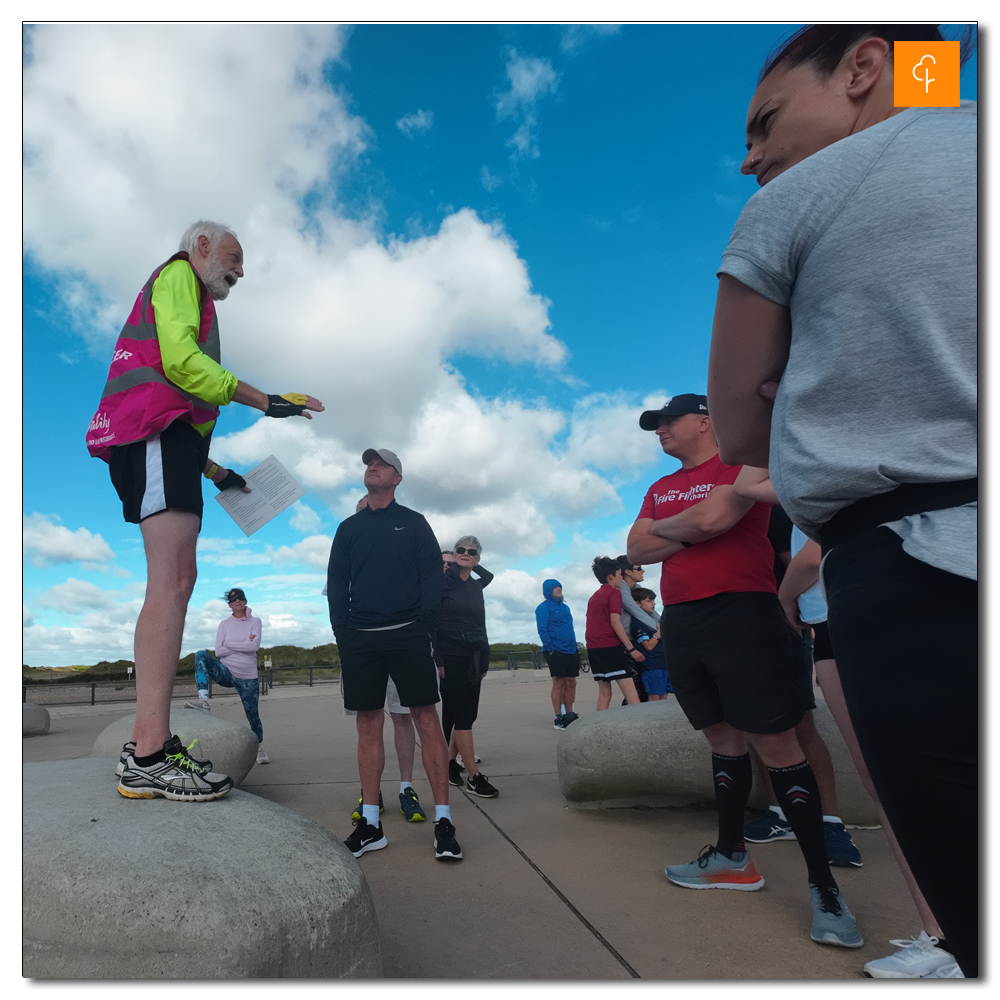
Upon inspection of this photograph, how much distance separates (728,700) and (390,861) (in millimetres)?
1844

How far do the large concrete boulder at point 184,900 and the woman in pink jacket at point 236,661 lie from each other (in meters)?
4.36

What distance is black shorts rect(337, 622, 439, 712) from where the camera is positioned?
3723 mm

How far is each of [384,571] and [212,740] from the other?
1.67m

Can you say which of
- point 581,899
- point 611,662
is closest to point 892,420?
point 581,899

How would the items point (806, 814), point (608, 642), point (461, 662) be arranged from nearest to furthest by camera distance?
1. point (806, 814)
2. point (461, 662)
3. point (608, 642)

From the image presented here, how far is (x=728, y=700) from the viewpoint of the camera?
2617 mm

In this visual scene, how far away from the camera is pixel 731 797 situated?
2787 mm

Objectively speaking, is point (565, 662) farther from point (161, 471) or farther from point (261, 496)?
point (161, 471)

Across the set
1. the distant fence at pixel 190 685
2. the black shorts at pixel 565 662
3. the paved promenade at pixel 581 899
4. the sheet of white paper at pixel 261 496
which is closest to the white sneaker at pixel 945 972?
the paved promenade at pixel 581 899

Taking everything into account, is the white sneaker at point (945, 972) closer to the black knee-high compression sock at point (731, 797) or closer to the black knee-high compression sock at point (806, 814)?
the black knee-high compression sock at point (806, 814)

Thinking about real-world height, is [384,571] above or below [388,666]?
above

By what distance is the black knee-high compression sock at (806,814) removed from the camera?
2.32 meters

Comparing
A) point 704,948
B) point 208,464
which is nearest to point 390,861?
point 704,948

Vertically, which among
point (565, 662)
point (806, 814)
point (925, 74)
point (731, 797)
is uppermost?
point (925, 74)
